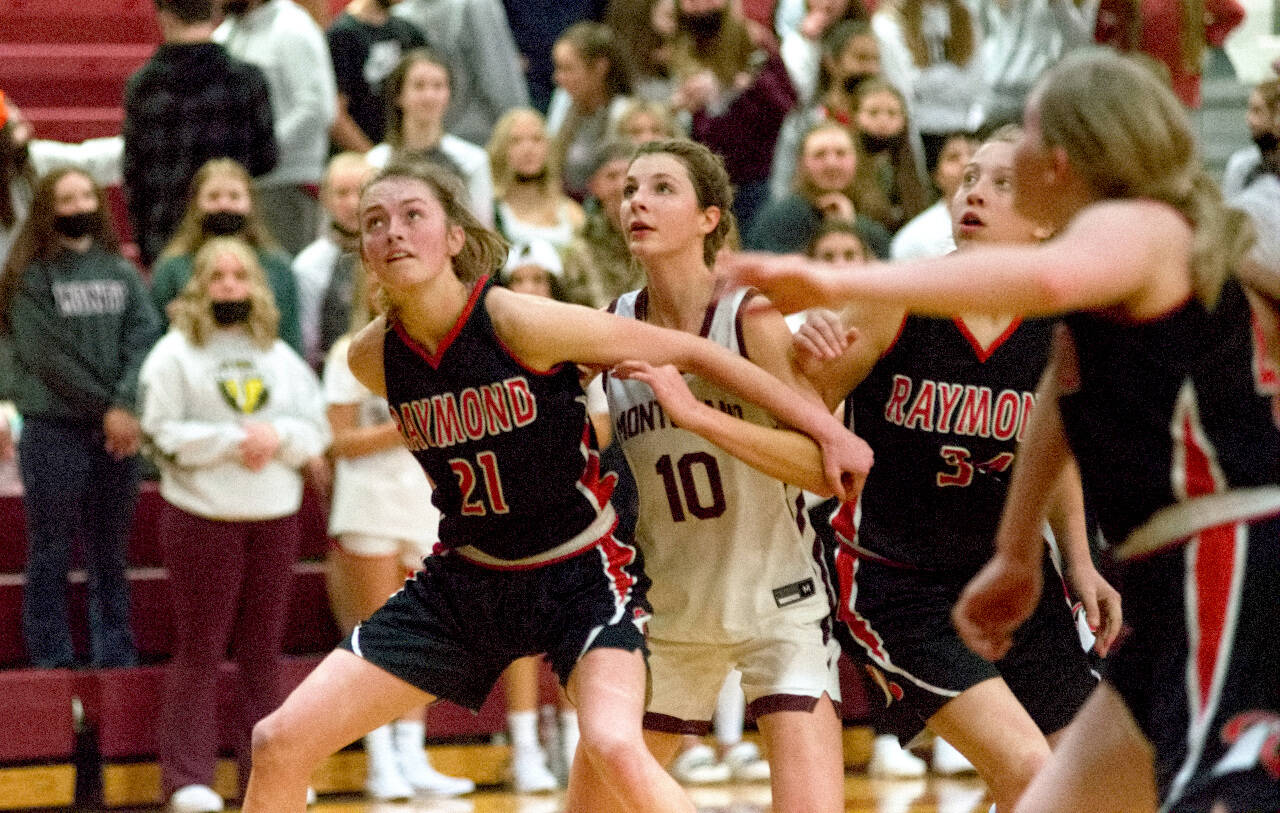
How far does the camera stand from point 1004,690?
4039 mm

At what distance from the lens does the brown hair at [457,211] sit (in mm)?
4266

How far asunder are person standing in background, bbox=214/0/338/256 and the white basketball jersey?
3.93 metres

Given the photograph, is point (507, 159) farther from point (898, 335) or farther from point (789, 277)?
point (789, 277)

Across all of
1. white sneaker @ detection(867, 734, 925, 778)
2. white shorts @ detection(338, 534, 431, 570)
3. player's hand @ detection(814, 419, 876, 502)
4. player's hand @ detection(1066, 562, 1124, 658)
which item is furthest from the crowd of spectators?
white sneaker @ detection(867, 734, 925, 778)

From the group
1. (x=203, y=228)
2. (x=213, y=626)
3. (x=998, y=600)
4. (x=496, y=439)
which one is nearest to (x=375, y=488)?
(x=213, y=626)

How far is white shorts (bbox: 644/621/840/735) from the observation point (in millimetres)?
4102

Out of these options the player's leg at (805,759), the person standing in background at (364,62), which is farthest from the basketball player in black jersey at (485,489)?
the person standing in background at (364,62)

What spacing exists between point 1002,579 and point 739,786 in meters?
3.64

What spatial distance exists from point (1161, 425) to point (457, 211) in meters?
1.94

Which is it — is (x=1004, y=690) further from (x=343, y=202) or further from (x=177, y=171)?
(x=177, y=171)

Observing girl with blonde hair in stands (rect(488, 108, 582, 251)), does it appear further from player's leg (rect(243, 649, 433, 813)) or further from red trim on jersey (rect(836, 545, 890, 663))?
player's leg (rect(243, 649, 433, 813))

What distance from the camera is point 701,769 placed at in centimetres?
665

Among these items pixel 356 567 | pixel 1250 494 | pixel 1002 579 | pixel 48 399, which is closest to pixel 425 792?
pixel 356 567

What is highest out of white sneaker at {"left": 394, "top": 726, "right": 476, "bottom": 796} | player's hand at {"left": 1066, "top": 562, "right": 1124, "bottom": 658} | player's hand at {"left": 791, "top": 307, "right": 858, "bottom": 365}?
player's hand at {"left": 791, "top": 307, "right": 858, "bottom": 365}
